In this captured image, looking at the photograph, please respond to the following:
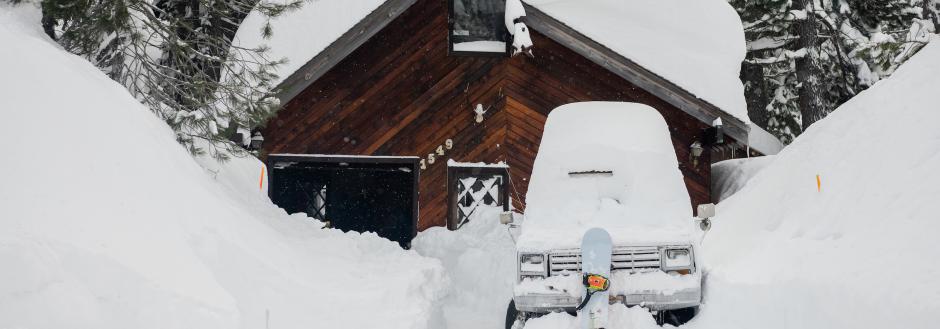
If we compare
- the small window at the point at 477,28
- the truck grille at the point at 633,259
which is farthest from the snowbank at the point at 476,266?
the small window at the point at 477,28

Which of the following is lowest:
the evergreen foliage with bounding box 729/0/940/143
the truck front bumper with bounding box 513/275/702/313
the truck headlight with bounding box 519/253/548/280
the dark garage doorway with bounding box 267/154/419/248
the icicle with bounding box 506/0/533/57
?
the truck front bumper with bounding box 513/275/702/313

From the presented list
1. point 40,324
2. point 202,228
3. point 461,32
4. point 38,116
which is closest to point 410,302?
point 202,228

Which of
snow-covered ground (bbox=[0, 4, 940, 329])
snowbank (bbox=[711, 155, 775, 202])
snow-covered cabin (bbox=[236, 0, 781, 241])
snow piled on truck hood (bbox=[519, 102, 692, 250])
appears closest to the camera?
snow-covered ground (bbox=[0, 4, 940, 329])

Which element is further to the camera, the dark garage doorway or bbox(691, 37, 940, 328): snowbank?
the dark garage doorway

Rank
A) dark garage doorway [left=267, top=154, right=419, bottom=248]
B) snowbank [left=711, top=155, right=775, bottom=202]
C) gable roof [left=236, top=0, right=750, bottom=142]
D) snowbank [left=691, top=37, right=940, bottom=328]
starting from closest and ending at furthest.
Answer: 1. snowbank [left=691, top=37, right=940, bottom=328]
2. gable roof [left=236, top=0, right=750, bottom=142]
3. dark garage doorway [left=267, top=154, right=419, bottom=248]
4. snowbank [left=711, top=155, right=775, bottom=202]

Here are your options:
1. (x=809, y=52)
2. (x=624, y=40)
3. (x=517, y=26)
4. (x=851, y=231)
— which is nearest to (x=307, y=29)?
(x=517, y=26)

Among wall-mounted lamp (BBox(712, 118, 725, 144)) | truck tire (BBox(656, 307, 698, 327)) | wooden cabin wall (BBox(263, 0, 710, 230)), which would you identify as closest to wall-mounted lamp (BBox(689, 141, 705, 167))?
wall-mounted lamp (BBox(712, 118, 725, 144))

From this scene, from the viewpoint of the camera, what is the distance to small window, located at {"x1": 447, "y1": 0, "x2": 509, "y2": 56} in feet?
54.5

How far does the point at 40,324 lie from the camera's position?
509 cm

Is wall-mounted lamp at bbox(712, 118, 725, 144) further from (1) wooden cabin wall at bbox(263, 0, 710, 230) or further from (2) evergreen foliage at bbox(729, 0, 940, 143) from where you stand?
(2) evergreen foliage at bbox(729, 0, 940, 143)

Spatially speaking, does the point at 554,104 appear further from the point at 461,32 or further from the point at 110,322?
the point at 110,322

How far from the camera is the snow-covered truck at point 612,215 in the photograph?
7707mm

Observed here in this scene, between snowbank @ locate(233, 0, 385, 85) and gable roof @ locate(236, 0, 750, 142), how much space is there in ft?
0.07

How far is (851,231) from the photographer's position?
7.46 m
